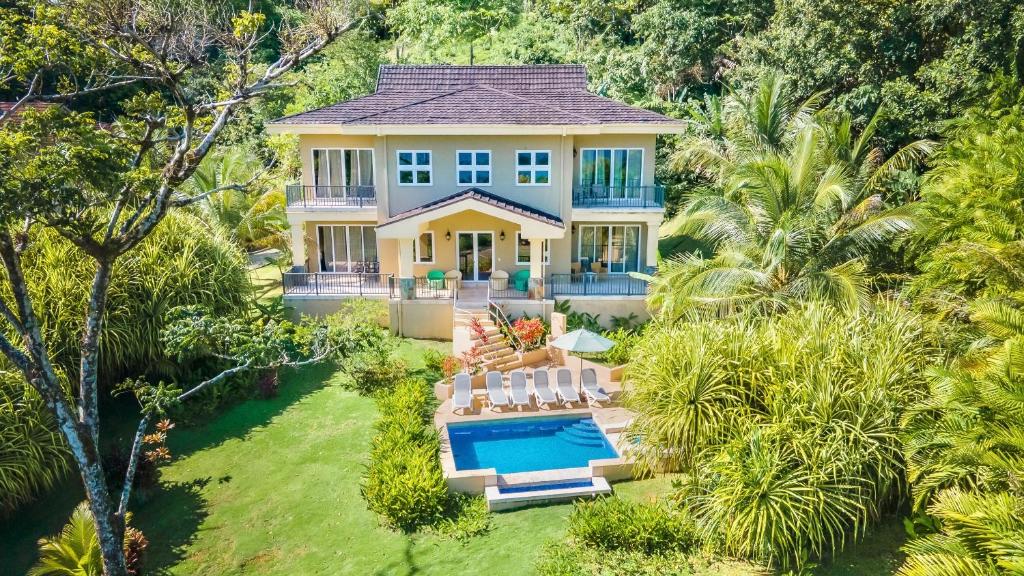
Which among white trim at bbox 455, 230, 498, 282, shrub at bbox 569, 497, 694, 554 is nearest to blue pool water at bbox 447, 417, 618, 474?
shrub at bbox 569, 497, 694, 554

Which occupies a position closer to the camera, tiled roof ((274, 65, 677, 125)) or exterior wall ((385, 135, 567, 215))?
tiled roof ((274, 65, 677, 125))

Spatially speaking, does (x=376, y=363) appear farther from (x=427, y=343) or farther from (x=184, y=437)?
(x=184, y=437)

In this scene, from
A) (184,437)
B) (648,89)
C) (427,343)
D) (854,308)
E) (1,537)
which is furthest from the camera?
(648,89)

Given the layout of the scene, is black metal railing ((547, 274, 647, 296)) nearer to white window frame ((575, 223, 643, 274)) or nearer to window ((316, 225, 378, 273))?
white window frame ((575, 223, 643, 274))

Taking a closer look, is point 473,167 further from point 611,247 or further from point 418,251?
point 611,247

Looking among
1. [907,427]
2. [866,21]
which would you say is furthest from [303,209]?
[866,21]

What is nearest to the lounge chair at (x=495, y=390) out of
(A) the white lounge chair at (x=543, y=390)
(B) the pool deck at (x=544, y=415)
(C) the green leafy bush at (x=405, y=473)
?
(B) the pool deck at (x=544, y=415)
